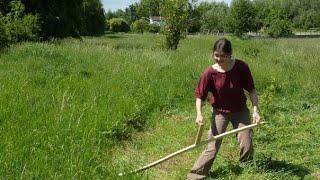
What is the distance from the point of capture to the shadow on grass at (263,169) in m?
5.69

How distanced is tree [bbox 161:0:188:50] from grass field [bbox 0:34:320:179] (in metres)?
8.61

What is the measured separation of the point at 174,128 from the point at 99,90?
6.51 feet

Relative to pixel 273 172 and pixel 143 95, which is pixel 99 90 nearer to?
pixel 143 95

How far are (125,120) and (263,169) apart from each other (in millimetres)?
2877

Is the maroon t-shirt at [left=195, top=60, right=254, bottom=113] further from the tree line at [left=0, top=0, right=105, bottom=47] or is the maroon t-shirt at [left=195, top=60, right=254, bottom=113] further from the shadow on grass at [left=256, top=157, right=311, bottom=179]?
the tree line at [left=0, top=0, right=105, bottom=47]

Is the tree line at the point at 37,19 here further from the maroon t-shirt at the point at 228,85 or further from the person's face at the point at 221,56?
the person's face at the point at 221,56

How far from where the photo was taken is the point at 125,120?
794 centimetres

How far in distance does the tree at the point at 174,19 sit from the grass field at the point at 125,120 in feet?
28.3

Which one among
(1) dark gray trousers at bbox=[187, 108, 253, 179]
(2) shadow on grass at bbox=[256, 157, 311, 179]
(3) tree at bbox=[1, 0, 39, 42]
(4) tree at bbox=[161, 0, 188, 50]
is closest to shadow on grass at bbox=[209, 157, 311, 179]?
(2) shadow on grass at bbox=[256, 157, 311, 179]

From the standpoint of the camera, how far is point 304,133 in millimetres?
7645

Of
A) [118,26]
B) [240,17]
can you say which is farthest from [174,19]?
[118,26]

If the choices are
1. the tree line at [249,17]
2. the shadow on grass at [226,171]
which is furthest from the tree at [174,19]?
the shadow on grass at [226,171]

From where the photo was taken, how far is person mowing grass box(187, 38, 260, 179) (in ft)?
17.9

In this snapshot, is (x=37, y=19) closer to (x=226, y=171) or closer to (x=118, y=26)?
(x=226, y=171)
